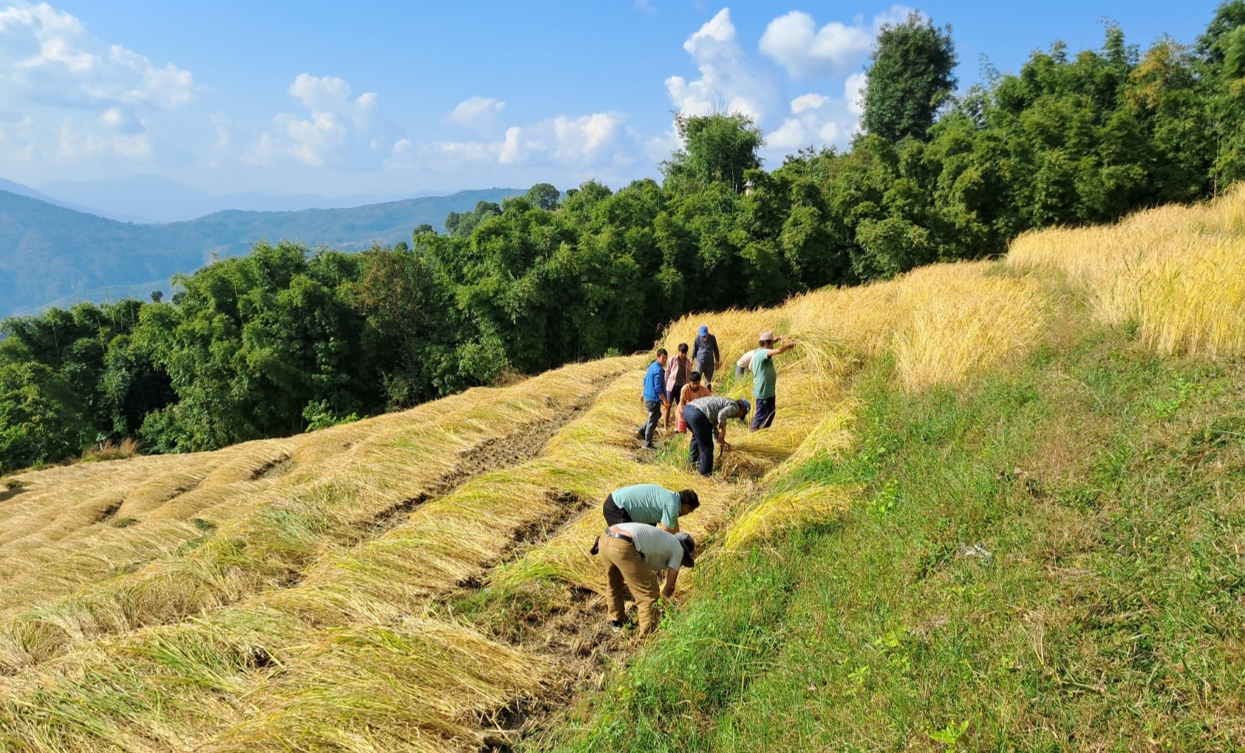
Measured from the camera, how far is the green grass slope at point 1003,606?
2.54 meters

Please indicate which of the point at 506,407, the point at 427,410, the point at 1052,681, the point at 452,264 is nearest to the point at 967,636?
the point at 1052,681

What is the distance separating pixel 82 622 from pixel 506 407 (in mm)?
6214

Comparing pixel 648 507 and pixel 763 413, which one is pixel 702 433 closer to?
pixel 763 413

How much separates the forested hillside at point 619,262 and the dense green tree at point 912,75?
12031 millimetres

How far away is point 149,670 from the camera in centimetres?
409

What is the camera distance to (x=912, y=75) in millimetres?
39594

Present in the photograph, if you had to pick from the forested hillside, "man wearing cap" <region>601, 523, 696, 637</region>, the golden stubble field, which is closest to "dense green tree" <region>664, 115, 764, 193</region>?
the forested hillside

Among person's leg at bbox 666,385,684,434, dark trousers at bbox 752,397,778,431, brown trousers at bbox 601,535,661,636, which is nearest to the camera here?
brown trousers at bbox 601,535,661,636

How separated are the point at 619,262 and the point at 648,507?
17548mm

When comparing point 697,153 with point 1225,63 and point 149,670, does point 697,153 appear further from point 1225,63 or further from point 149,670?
point 149,670

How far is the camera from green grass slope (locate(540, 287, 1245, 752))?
254 cm

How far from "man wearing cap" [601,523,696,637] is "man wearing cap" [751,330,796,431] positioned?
3.00 m

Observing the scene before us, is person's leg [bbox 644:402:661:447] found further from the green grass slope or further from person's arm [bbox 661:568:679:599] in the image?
person's arm [bbox 661:568:679:599]

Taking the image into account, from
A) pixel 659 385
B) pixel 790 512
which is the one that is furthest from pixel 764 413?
pixel 790 512
